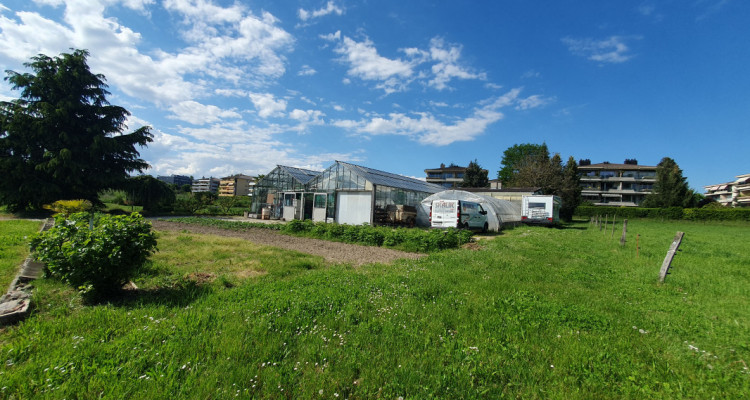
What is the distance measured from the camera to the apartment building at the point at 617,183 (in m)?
68.1

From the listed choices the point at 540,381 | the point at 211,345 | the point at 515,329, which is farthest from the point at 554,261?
the point at 211,345

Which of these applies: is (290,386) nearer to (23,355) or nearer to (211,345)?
(211,345)

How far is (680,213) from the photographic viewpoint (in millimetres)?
40688

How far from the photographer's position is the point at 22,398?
2340mm

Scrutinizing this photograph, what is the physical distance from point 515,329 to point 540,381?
3.73ft

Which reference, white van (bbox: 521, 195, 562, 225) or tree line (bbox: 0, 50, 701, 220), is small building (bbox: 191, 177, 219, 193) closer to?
tree line (bbox: 0, 50, 701, 220)

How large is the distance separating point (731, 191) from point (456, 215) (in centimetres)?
Answer: 12915

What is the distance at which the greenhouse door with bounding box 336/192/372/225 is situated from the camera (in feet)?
68.8

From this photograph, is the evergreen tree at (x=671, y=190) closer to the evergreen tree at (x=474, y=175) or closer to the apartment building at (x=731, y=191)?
the evergreen tree at (x=474, y=175)

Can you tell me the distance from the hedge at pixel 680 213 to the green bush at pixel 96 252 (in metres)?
50.9

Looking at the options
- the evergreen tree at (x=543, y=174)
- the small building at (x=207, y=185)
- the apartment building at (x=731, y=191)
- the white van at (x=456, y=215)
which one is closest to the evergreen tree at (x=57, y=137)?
the white van at (x=456, y=215)

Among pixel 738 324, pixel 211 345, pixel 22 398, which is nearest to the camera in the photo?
pixel 22 398

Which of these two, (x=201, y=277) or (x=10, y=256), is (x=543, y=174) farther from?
(x=10, y=256)

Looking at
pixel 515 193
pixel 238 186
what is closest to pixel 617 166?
pixel 515 193
